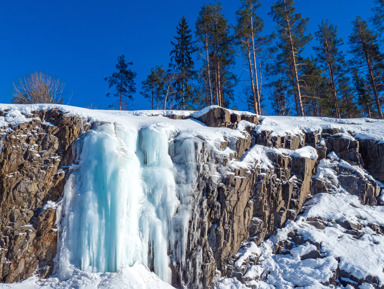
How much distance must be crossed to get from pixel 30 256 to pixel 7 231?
0.86 metres

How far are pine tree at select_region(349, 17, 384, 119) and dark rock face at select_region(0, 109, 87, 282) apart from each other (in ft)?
59.5

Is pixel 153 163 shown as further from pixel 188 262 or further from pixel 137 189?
pixel 188 262

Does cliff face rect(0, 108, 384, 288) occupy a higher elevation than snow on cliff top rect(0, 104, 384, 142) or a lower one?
lower

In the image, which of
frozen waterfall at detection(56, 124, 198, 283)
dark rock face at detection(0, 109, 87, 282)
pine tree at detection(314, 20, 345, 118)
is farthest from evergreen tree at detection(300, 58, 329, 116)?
dark rock face at detection(0, 109, 87, 282)

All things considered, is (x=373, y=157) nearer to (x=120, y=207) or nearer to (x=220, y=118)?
(x=220, y=118)

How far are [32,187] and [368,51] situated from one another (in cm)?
2033

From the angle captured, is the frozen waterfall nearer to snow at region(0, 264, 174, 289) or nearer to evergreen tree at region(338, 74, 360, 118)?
snow at region(0, 264, 174, 289)

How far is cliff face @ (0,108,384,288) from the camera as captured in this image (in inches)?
247

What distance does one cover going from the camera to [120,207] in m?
6.38

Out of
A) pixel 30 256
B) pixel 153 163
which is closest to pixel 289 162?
pixel 153 163

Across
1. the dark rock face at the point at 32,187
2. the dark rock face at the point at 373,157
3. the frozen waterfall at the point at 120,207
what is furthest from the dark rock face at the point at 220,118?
the dark rock face at the point at 373,157

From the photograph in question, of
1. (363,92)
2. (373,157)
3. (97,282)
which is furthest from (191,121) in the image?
(363,92)

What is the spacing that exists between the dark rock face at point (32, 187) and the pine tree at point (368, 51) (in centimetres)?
1813

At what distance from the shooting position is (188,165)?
25.5ft
